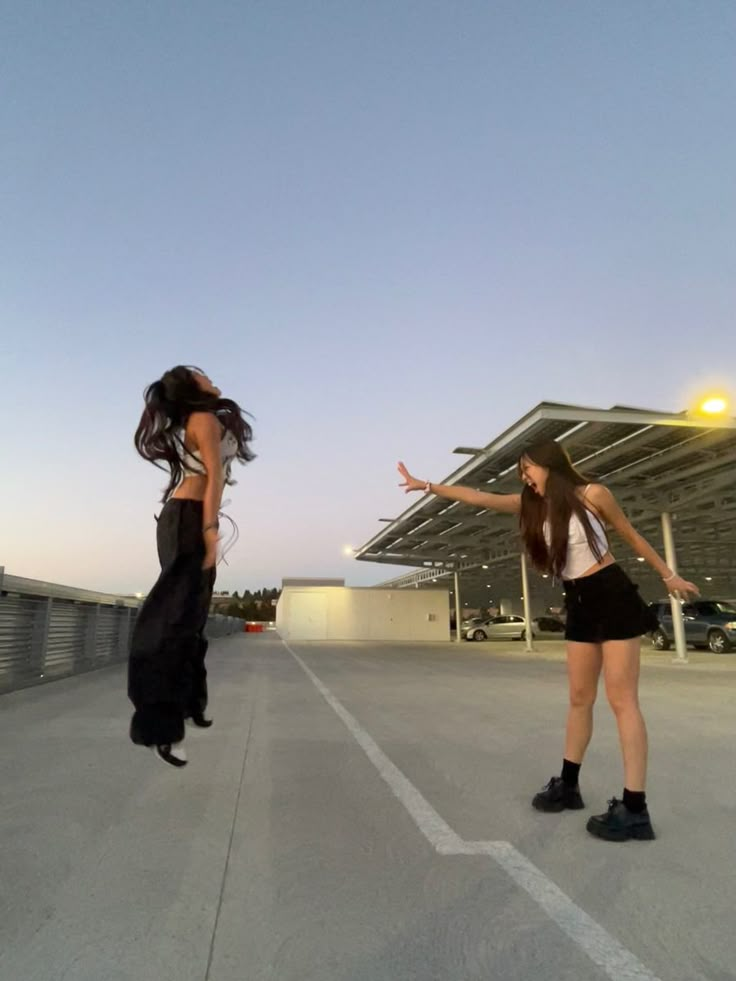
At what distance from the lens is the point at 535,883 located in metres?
2.34

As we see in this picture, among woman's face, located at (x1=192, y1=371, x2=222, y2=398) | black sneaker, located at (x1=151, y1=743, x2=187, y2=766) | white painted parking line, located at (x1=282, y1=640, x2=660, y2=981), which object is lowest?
white painted parking line, located at (x1=282, y1=640, x2=660, y2=981)

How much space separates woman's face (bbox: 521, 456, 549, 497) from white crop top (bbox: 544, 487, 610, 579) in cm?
21

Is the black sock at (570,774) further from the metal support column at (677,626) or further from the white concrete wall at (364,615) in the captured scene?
the white concrete wall at (364,615)

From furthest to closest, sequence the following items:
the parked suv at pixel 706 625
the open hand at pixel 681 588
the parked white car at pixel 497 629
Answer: the parked white car at pixel 497 629 → the parked suv at pixel 706 625 → the open hand at pixel 681 588

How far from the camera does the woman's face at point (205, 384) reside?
2.37m

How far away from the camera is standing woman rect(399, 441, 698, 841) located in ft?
9.23

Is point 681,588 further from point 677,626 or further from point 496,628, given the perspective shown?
point 496,628

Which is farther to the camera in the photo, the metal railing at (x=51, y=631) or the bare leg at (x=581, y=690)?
the metal railing at (x=51, y=631)

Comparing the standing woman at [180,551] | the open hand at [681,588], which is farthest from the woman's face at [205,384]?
the open hand at [681,588]

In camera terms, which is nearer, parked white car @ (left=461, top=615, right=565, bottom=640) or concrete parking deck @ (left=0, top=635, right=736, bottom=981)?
concrete parking deck @ (left=0, top=635, right=736, bottom=981)

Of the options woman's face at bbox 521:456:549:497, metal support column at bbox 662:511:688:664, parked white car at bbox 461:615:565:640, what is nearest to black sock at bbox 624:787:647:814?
woman's face at bbox 521:456:549:497

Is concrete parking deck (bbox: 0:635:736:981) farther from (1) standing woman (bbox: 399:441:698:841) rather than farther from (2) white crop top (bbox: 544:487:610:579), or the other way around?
(2) white crop top (bbox: 544:487:610:579)

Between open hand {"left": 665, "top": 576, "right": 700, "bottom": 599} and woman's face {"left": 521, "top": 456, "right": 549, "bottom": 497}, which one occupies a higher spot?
woman's face {"left": 521, "top": 456, "right": 549, "bottom": 497}

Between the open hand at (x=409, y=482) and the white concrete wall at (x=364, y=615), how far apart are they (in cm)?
3674
